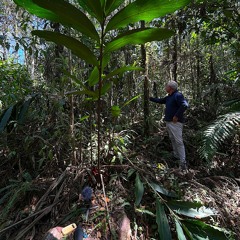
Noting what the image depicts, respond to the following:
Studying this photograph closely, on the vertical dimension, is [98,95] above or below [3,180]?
above

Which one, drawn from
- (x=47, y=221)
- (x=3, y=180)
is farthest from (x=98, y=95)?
(x=3, y=180)

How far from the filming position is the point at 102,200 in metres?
2.44

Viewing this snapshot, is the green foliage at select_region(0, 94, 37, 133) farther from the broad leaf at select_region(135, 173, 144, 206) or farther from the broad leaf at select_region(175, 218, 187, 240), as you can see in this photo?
the broad leaf at select_region(175, 218, 187, 240)

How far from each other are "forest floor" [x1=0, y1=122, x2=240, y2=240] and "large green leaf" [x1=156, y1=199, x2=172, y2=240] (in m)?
0.19

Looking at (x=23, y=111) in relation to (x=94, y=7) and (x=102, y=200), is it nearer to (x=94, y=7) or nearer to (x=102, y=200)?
(x=102, y=200)

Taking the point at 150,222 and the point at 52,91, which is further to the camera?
the point at 52,91

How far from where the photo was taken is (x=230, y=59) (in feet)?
32.0

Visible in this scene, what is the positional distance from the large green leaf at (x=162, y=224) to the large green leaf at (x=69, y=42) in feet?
4.76

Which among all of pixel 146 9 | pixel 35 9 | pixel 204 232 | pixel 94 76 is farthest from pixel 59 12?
pixel 204 232

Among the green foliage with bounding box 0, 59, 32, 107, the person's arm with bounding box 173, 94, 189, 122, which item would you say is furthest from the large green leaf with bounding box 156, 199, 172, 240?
the green foliage with bounding box 0, 59, 32, 107

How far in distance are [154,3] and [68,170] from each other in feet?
6.61

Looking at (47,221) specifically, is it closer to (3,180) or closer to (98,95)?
(3,180)

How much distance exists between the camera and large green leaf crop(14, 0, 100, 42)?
1287mm

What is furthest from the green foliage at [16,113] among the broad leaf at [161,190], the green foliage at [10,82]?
the broad leaf at [161,190]
